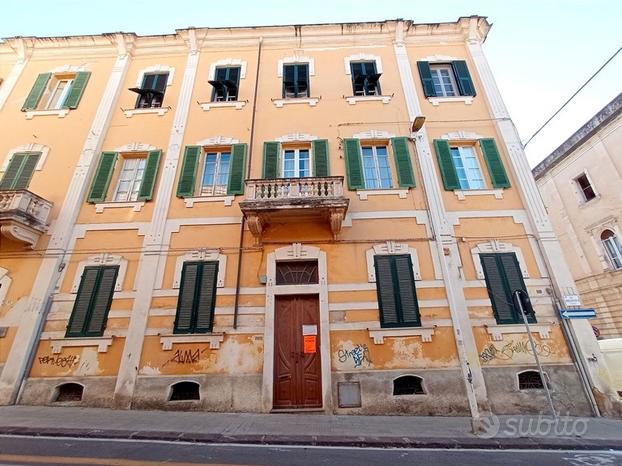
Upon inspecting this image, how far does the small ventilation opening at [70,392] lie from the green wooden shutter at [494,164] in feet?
43.6

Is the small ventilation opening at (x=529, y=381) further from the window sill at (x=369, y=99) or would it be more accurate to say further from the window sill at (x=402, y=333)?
Result: the window sill at (x=369, y=99)

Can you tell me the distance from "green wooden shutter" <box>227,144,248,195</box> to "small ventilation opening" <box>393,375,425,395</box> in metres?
7.10

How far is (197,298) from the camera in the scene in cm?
854

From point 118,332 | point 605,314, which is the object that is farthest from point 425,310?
point 605,314

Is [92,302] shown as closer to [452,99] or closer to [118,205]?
[118,205]

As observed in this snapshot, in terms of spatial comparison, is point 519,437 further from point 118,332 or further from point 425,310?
point 118,332

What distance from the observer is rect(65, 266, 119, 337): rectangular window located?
27.2ft

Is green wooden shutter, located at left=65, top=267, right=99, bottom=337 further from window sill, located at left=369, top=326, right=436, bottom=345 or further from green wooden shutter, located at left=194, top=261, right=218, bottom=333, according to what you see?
window sill, located at left=369, top=326, right=436, bottom=345

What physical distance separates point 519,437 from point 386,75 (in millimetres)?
11919

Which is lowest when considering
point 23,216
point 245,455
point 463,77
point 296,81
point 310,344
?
point 245,455

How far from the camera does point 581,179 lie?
19594 millimetres

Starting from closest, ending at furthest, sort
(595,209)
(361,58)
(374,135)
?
(374,135)
(361,58)
(595,209)

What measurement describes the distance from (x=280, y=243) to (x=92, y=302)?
552 cm

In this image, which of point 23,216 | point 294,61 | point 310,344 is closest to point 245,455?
point 310,344
